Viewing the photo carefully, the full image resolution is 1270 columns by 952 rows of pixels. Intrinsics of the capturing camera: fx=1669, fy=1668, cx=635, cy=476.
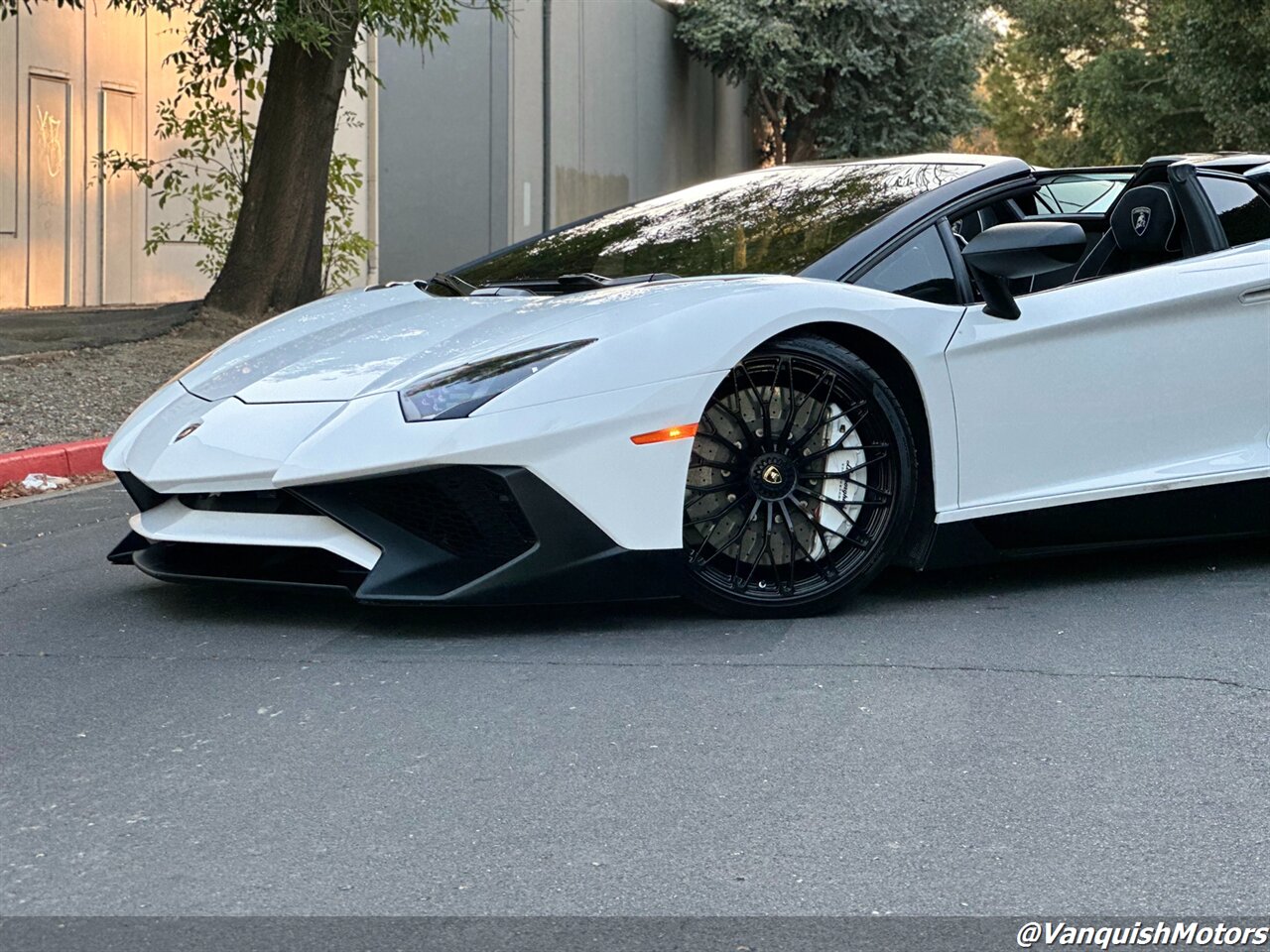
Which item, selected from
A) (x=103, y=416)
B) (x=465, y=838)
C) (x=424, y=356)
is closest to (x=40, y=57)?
(x=103, y=416)

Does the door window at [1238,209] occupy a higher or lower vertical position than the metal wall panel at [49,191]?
lower

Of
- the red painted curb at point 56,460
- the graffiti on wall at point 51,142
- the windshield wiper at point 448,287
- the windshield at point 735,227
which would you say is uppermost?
the graffiti on wall at point 51,142

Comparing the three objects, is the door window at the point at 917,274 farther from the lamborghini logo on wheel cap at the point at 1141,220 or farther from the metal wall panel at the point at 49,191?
the metal wall panel at the point at 49,191

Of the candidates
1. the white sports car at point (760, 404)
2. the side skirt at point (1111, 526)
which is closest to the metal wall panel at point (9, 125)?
the white sports car at point (760, 404)

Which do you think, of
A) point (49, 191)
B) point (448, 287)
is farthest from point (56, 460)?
point (49, 191)

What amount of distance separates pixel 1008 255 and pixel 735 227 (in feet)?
2.76

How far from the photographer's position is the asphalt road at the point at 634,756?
2703 millimetres

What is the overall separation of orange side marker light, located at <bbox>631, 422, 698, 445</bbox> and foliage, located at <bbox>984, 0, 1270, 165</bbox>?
2608 cm

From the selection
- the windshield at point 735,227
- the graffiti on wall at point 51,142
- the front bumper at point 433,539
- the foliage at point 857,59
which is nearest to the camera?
the front bumper at point 433,539

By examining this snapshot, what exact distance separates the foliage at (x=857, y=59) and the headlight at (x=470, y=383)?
86.8 ft

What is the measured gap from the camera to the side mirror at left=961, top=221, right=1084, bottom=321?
4.54m

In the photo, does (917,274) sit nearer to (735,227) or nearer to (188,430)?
(735,227)

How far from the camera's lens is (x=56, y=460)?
752cm

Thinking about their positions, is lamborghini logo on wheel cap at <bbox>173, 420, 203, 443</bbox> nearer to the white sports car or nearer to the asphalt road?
the white sports car
